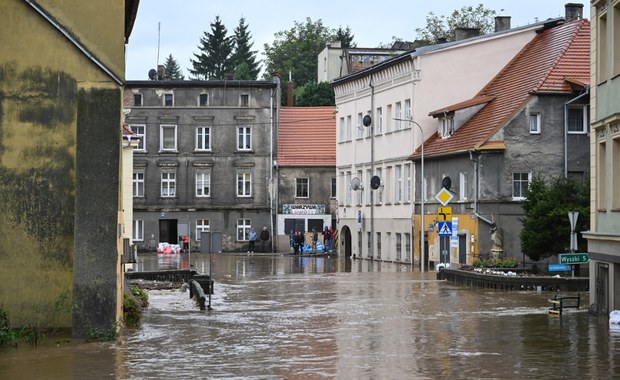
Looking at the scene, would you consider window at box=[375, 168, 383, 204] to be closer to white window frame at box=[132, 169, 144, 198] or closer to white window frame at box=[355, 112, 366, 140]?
white window frame at box=[355, 112, 366, 140]

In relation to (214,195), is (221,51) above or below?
above

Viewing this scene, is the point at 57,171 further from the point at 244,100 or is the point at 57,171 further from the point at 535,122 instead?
the point at 244,100

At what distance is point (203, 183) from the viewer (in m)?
87.3

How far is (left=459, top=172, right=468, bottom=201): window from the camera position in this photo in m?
56.8

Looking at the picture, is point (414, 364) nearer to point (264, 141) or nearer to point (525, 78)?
point (525, 78)

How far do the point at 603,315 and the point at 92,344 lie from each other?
40.1ft

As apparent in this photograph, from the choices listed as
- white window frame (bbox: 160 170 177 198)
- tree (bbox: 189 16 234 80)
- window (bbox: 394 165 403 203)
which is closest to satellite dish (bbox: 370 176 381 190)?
window (bbox: 394 165 403 203)

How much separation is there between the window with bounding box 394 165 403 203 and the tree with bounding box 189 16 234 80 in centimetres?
7034

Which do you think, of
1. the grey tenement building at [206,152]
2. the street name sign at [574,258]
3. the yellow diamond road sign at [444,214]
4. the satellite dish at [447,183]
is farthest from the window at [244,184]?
the street name sign at [574,258]

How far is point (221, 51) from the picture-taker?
Answer: 137 meters

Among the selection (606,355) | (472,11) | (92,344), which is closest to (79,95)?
(92,344)

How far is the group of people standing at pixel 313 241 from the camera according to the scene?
7825 centimetres

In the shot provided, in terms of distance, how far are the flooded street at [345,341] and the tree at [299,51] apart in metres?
90.1

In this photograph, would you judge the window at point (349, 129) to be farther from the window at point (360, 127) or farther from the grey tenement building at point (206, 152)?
the grey tenement building at point (206, 152)
